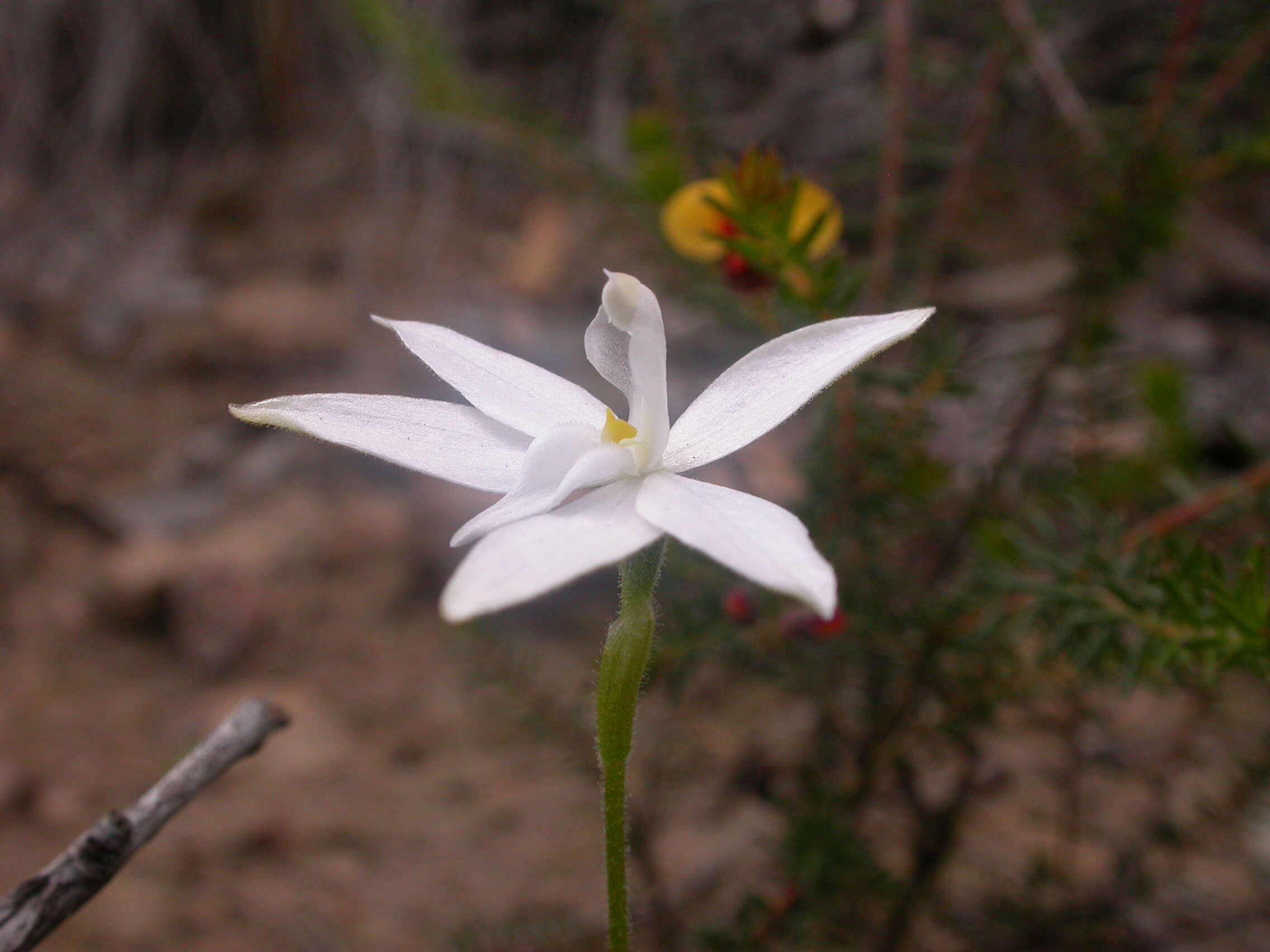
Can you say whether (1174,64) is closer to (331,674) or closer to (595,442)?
(595,442)

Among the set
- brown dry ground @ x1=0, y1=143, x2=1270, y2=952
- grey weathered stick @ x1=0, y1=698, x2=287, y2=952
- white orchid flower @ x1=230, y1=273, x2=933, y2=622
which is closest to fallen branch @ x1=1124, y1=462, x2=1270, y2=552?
brown dry ground @ x1=0, y1=143, x2=1270, y2=952

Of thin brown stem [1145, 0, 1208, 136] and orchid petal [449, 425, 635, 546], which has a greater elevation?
→ orchid petal [449, 425, 635, 546]

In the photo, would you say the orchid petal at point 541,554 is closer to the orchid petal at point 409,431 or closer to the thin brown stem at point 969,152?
the orchid petal at point 409,431

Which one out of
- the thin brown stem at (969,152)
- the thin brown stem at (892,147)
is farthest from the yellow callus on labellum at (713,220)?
the thin brown stem at (969,152)

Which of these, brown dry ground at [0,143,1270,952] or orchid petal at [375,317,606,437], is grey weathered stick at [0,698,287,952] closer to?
orchid petal at [375,317,606,437]

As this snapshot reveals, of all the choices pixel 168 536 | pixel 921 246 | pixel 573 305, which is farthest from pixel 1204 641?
pixel 573 305

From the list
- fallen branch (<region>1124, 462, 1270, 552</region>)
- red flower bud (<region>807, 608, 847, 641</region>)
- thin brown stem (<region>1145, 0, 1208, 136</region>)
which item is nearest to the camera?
red flower bud (<region>807, 608, 847, 641</region>)
